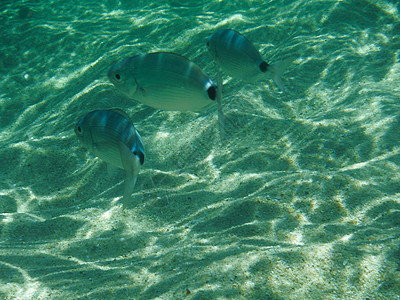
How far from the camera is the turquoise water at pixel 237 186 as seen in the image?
2.13 meters

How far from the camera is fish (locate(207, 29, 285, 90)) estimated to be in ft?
10.2

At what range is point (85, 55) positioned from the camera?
328 inches

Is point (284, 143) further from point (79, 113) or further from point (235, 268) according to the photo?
point (79, 113)

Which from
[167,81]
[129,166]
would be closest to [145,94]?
[167,81]

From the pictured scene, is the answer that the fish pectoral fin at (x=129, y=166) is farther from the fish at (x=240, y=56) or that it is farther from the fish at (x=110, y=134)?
the fish at (x=240, y=56)

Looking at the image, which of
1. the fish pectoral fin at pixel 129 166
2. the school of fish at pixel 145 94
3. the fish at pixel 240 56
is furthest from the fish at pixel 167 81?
the fish at pixel 240 56

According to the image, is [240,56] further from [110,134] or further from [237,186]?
[110,134]

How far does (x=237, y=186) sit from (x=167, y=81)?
1.60 m

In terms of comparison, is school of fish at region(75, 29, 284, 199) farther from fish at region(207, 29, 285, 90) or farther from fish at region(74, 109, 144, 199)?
fish at region(207, 29, 285, 90)

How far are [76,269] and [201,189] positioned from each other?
1.60 metres

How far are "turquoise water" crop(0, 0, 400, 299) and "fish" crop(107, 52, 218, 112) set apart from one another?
1282 millimetres

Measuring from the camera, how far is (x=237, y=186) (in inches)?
132

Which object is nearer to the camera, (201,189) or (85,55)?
(201,189)

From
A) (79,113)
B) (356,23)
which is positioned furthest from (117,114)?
(356,23)
